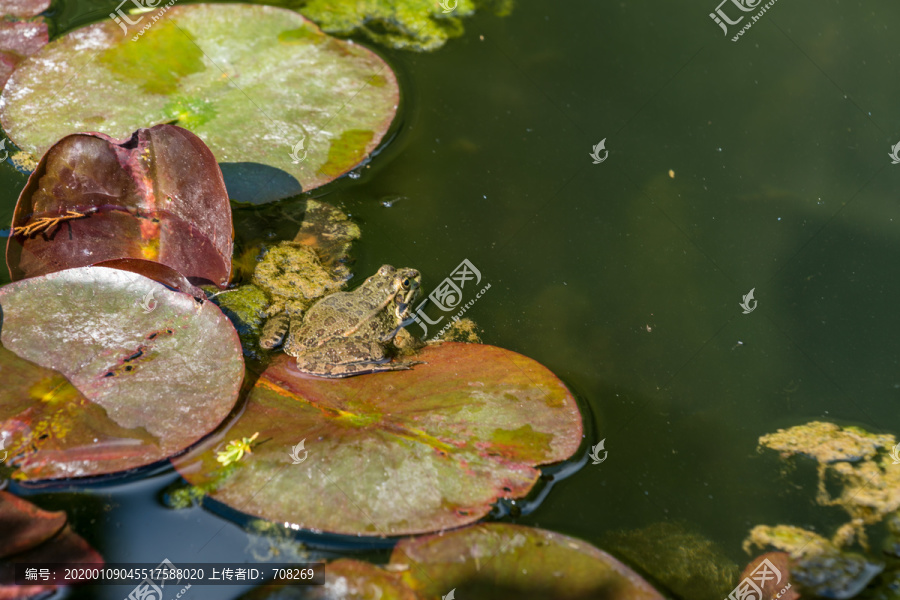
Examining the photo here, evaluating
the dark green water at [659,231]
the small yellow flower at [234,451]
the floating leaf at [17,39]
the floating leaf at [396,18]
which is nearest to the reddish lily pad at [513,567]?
the dark green water at [659,231]

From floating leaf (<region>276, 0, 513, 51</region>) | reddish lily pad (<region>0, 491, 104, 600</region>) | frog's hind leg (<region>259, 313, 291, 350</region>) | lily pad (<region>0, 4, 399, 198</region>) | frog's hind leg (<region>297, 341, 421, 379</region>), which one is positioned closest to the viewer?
reddish lily pad (<region>0, 491, 104, 600</region>)

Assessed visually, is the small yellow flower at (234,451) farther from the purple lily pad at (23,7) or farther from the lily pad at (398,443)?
the purple lily pad at (23,7)

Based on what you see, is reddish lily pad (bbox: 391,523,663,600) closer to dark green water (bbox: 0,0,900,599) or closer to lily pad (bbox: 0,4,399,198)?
dark green water (bbox: 0,0,900,599)

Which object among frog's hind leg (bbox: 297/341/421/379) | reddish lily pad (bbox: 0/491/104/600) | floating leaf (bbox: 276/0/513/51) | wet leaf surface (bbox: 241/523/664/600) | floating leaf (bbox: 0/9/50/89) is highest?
floating leaf (bbox: 276/0/513/51)

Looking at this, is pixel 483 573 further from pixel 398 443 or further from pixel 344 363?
pixel 344 363

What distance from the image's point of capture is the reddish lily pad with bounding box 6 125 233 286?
11.3 ft

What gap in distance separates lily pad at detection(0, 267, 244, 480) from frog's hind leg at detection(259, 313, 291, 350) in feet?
1.49

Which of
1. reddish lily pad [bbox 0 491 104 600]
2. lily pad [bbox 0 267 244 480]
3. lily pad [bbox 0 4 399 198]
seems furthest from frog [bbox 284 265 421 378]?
reddish lily pad [bbox 0 491 104 600]

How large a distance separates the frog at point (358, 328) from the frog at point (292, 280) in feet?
0.42

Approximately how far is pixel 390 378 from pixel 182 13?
3.85 meters

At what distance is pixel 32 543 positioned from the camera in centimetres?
271

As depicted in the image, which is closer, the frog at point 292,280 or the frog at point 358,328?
the frog at point 358,328

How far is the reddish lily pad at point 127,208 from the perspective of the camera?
345 cm

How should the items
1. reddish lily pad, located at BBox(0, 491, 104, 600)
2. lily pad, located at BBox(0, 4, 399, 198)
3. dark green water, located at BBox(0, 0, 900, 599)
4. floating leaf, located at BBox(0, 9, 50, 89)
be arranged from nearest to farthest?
1. reddish lily pad, located at BBox(0, 491, 104, 600)
2. dark green water, located at BBox(0, 0, 900, 599)
3. lily pad, located at BBox(0, 4, 399, 198)
4. floating leaf, located at BBox(0, 9, 50, 89)
